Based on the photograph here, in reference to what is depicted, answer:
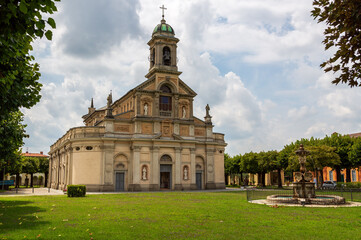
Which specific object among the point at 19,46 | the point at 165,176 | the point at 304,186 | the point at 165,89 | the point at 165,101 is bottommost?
the point at 165,176

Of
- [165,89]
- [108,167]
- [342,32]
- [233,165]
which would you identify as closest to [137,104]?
[165,89]

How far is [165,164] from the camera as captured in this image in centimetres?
4916

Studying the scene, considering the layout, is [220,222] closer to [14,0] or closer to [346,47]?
[346,47]

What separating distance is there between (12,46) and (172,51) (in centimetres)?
4491

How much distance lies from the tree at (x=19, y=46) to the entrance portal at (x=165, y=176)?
3508cm

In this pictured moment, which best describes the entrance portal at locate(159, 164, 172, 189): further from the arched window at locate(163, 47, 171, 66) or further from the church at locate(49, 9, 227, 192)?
the arched window at locate(163, 47, 171, 66)

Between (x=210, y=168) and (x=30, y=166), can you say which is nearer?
(x=210, y=168)

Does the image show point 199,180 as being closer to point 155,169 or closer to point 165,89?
point 155,169

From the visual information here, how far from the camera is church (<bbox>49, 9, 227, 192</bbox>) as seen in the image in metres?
46.7

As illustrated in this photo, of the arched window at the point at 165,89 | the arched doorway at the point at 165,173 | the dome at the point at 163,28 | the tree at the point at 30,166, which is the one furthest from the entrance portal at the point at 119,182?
the tree at the point at 30,166

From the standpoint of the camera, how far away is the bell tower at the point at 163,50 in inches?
2056

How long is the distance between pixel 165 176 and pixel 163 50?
20.5 metres

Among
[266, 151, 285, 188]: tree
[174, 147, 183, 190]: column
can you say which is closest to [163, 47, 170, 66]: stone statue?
[174, 147, 183, 190]: column

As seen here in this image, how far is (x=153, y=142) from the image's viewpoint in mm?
48438
